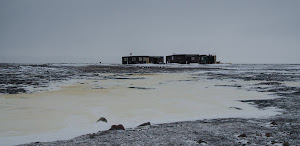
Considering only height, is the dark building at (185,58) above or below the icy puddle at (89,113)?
above

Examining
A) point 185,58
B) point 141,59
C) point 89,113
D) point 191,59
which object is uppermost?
point 185,58

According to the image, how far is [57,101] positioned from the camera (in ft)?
37.6

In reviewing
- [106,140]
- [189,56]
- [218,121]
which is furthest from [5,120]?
[189,56]

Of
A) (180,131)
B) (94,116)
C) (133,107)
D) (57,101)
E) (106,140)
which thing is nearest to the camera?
(106,140)

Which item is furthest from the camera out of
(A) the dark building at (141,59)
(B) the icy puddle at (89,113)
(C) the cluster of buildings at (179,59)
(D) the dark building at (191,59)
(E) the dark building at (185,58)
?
(A) the dark building at (141,59)

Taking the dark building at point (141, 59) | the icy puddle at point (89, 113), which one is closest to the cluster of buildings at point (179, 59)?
the dark building at point (141, 59)

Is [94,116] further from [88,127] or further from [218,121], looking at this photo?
[218,121]

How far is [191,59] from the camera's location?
2963 inches

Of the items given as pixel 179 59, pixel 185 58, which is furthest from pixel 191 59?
pixel 179 59

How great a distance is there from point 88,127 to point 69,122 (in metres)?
1.05

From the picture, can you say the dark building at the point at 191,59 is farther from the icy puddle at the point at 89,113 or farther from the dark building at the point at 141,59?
the icy puddle at the point at 89,113

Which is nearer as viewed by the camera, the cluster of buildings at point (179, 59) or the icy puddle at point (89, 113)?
the icy puddle at point (89, 113)

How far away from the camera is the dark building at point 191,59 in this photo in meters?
74.5

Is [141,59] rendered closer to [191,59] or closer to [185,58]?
[185,58]
